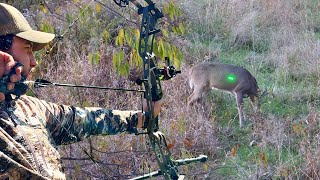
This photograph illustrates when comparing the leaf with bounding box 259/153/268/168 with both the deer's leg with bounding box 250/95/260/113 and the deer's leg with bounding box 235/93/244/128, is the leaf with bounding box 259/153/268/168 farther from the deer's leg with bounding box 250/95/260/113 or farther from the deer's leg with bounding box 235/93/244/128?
the deer's leg with bounding box 250/95/260/113

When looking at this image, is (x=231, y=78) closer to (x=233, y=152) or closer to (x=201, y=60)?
(x=201, y=60)

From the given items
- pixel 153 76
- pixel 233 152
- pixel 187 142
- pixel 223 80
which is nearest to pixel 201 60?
pixel 223 80

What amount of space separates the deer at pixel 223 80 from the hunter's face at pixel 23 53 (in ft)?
17.8

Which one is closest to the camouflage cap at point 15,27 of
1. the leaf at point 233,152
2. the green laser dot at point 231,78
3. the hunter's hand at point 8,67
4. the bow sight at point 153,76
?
the hunter's hand at point 8,67

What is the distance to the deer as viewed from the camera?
804 centimetres

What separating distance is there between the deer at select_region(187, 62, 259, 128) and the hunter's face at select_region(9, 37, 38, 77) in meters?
5.43

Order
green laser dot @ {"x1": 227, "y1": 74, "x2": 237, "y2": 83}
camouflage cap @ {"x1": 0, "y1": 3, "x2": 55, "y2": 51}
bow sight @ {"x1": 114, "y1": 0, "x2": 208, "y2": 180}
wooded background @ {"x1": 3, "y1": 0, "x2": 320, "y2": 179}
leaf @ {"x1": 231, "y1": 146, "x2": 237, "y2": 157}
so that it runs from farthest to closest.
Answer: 1. green laser dot @ {"x1": 227, "y1": 74, "x2": 237, "y2": 83}
2. leaf @ {"x1": 231, "y1": 146, "x2": 237, "y2": 157}
3. wooded background @ {"x1": 3, "y1": 0, "x2": 320, "y2": 179}
4. bow sight @ {"x1": 114, "y1": 0, "x2": 208, "y2": 180}
5. camouflage cap @ {"x1": 0, "y1": 3, "x2": 55, "y2": 51}

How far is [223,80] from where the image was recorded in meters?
8.37

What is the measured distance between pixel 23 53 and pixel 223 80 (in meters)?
6.06

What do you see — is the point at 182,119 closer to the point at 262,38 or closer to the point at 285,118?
the point at 285,118

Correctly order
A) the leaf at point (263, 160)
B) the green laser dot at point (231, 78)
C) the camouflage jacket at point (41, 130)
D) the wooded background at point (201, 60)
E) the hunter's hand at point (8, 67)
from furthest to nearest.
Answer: the green laser dot at point (231, 78) < the leaf at point (263, 160) < the wooded background at point (201, 60) < the hunter's hand at point (8, 67) < the camouflage jacket at point (41, 130)

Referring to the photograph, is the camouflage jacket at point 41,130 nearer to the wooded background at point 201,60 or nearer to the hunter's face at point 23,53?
the hunter's face at point 23,53

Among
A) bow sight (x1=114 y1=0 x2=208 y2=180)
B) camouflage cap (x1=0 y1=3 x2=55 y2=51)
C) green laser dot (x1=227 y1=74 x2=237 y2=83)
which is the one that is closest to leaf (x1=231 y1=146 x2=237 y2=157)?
green laser dot (x1=227 y1=74 x2=237 y2=83)

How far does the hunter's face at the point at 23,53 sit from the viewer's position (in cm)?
246
